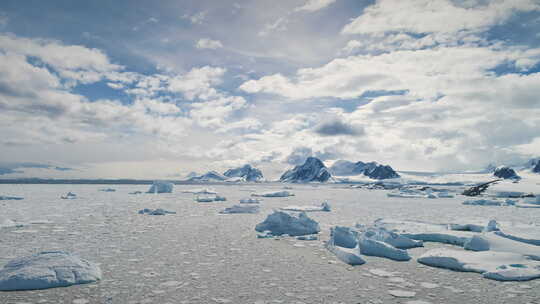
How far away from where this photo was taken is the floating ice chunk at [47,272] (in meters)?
4.32

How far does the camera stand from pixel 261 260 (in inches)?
241

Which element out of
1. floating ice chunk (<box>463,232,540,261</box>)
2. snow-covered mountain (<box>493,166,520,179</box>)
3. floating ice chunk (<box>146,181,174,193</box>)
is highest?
snow-covered mountain (<box>493,166,520,179</box>)

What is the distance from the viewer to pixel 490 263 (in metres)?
5.46

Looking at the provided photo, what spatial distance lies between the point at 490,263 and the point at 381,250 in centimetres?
185

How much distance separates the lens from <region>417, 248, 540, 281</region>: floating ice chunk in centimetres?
486

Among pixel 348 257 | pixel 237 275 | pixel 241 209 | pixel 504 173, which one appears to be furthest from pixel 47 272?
pixel 504 173

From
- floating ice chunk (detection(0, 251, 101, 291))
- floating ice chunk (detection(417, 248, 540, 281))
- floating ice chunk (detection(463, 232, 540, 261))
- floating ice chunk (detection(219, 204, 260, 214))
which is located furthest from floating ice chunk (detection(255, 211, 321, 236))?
floating ice chunk (detection(219, 204, 260, 214))

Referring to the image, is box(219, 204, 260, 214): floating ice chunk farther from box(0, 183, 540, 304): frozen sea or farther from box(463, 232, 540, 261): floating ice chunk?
box(463, 232, 540, 261): floating ice chunk

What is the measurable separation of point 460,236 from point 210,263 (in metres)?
6.18

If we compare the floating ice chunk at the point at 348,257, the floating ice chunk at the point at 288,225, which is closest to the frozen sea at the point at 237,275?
the floating ice chunk at the point at 348,257

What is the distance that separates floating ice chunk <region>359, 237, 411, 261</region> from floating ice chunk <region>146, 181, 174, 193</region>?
29.9 m

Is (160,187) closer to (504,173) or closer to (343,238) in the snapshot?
(343,238)

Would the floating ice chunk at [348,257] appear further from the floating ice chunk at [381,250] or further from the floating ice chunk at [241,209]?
the floating ice chunk at [241,209]

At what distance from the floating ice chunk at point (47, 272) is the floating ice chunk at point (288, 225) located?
5.16m
